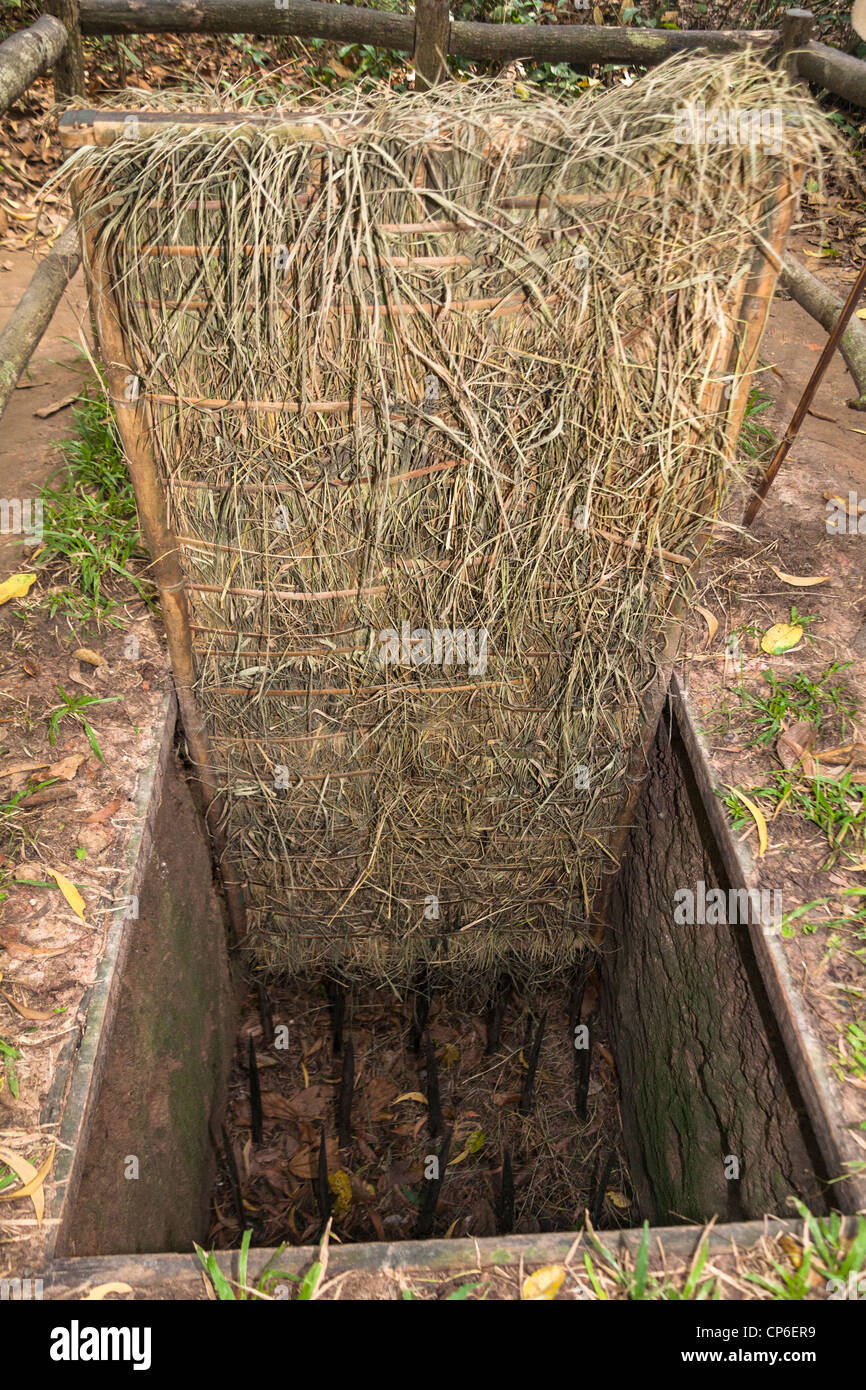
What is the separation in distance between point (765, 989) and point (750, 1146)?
1.18ft

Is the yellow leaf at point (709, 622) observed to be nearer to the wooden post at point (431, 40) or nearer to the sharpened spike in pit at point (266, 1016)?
the sharpened spike in pit at point (266, 1016)

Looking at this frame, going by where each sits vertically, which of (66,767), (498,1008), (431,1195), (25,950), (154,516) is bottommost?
(431,1195)

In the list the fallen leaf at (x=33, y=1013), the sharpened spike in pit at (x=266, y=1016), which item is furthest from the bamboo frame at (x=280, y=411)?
the sharpened spike in pit at (x=266, y=1016)

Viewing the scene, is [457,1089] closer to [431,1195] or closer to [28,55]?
[431,1195]

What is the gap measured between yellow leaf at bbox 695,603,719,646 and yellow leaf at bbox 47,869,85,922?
5.32 feet

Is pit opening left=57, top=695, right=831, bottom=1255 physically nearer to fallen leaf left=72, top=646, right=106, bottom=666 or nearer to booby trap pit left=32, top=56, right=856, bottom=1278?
booby trap pit left=32, top=56, right=856, bottom=1278

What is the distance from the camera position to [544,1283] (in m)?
1.45

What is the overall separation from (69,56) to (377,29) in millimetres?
1042

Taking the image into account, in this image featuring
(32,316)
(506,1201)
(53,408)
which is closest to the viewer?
(32,316)

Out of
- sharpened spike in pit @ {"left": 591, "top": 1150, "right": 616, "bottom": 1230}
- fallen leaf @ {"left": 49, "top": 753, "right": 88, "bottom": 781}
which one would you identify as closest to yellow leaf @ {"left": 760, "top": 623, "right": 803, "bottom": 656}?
sharpened spike in pit @ {"left": 591, "top": 1150, "right": 616, "bottom": 1230}

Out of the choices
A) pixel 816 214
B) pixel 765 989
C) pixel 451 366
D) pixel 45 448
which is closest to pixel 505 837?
pixel 765 989

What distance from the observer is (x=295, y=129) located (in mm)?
1438

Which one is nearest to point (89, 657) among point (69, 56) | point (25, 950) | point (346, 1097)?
point (25, 950)
